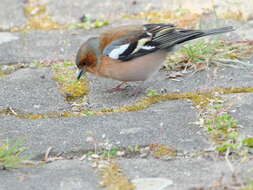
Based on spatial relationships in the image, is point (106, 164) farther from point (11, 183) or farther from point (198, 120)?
point (198, 120)

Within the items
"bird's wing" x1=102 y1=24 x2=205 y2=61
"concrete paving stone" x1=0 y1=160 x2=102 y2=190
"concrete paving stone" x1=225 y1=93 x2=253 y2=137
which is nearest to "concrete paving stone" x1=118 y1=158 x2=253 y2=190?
"concrete paving stone" x1=0 y1=160 x2=102 y2=190

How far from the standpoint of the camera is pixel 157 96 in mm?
3900

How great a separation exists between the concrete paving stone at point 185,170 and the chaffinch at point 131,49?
65.1 inches

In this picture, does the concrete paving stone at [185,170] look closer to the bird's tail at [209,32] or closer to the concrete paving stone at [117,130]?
the concrete paving stone at [117,130]

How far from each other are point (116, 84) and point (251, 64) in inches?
42.4

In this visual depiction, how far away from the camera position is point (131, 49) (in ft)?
14.6

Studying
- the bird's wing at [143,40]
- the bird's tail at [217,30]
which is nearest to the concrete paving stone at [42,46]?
the bird's wing at [143,40]

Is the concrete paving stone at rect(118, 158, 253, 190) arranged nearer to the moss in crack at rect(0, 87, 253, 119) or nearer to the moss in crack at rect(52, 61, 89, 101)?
the moss in crack at rect(0, 87, 253, 119)

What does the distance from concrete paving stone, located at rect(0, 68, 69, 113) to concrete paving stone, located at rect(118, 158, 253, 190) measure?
112 centimetres

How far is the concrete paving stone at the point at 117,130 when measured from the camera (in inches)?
120

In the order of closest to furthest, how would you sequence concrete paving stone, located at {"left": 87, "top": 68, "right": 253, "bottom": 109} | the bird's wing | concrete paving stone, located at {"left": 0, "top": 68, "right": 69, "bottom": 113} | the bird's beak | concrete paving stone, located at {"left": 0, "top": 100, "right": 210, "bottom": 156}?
concrete paving stone, located at {"left": 0, "top": 100, "right": 210, "bottom": 156} → concrete paving stone, located at {"left": 0, "top": 68, "right": 69, "bottom": 113} → concrete paving stone, located at {"left": 87, "top": 68, "right": 253, "bottom": 109} → the bird's beak → the bird's wing

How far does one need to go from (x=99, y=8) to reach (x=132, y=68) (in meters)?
1.52

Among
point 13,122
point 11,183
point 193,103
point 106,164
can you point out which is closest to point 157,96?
point 193,103

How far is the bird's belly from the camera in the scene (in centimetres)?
436
